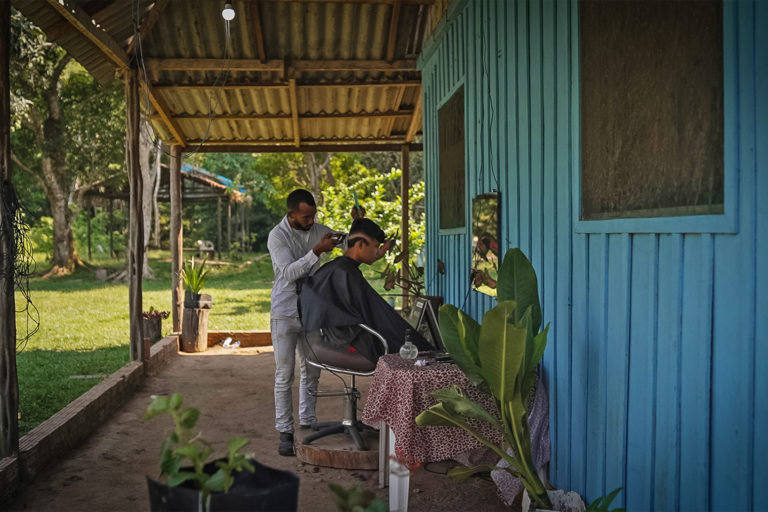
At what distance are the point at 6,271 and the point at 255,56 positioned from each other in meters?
3.85

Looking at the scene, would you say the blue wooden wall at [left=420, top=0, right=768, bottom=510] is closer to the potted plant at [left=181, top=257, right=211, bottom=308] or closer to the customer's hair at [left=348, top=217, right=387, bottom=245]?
the customer's hair at [left=348, top=217, right=387, bottom=245]

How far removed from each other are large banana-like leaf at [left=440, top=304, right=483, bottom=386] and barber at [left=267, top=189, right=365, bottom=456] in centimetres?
133

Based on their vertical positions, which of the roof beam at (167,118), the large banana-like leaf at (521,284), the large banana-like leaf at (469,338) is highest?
the roof beam at (167,118)

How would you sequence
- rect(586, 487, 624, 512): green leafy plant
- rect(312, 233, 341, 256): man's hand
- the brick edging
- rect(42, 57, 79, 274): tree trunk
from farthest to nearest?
rect(42, 57, 79, 274): tree trunk → rect(312, 233, 341, 256): man's hand → the brick edging → rect(586, 487, 624, 512): green leafy plant

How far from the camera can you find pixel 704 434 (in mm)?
1997

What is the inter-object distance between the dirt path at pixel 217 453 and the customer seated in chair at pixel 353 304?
0.72 metres

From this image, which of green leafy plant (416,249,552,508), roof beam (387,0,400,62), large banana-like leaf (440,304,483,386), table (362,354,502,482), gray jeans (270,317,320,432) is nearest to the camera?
green leafy plant (416,249,552,508)

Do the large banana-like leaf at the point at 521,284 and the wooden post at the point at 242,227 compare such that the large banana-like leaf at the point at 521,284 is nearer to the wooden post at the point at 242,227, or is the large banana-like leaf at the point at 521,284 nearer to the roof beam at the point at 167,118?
the roof beam at the point at 167,118

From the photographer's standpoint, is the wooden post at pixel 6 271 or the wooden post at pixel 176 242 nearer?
the wooden post at pixel 6 271

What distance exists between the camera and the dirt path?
3383mm

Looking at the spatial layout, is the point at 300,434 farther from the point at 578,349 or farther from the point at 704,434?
the point at 704,434

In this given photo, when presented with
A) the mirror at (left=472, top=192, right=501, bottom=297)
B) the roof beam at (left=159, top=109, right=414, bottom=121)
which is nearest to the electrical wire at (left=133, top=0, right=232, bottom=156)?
the roof beam at (left=159, top=109, right=414, bottom=121)

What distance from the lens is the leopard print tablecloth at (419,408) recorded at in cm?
308

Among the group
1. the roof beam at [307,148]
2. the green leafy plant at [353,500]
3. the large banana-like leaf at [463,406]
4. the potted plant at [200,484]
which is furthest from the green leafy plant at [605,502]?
the roof beam at [307,148]
